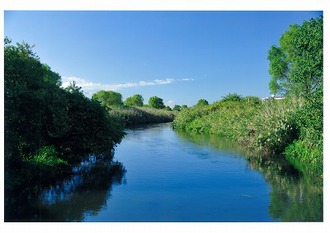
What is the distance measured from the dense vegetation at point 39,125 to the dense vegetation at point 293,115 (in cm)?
586

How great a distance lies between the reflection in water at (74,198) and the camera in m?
7.25

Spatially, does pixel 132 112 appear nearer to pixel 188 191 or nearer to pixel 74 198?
pixel 188 191

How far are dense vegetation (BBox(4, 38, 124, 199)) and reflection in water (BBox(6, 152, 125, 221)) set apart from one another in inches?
22.3

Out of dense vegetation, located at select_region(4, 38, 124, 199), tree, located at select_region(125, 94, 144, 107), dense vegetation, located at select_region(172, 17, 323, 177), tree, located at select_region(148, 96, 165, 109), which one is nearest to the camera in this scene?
dense vegetation, located at select_region(4, 38, 124, 199)

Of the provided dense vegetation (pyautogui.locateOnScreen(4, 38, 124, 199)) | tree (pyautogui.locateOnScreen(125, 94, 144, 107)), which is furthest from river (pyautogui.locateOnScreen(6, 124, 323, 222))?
tree (pyautogui.locateOnScreen(125, 94, 144, 107))

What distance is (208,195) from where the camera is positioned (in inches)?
336

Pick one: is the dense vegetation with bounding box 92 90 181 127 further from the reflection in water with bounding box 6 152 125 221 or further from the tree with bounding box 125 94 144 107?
the reflection in water with bounding box 6 152 125 221

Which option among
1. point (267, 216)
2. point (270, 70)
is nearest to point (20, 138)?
point (267, 216)

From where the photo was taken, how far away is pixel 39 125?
9305 millimetres

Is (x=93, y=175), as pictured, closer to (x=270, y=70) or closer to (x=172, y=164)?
(x=172, y=164)

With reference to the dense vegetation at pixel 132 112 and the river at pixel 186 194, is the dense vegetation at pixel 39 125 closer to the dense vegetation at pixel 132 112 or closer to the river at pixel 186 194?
the river at pixel 186 194

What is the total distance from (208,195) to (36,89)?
4.92 meters

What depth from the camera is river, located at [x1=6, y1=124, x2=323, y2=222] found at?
721 cm

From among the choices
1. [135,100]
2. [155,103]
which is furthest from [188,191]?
[155,103]
